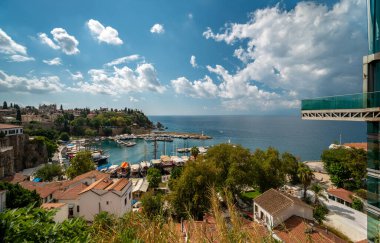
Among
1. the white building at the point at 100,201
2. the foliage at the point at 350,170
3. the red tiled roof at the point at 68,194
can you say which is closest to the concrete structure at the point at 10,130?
the red tiled roof at the point at 68,194

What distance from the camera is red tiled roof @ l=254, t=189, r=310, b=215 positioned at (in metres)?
14.5

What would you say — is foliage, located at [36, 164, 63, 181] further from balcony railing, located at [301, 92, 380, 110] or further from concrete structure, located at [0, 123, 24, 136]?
balcony railing, located at [301, 92, 380, 110]

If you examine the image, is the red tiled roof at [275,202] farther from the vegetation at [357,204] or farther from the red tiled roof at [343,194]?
the red tiled roof at [343,194]

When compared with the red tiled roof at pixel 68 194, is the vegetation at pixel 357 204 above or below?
below

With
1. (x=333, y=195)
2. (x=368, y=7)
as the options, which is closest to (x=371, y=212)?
(x=368, y=7)

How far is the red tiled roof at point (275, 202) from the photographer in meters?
14.5

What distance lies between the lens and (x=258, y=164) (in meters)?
21.7

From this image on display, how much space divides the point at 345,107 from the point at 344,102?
0.14 m

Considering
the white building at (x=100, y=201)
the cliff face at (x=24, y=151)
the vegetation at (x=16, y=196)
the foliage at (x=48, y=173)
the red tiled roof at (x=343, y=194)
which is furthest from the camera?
the cliff face at (x=24, y=151)

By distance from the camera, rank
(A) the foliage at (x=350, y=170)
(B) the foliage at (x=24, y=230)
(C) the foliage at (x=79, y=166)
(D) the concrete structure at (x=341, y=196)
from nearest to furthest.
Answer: (B) the foliage at (x=24, y=230) → (D) the concrete structure at (x=341, y=196) → (A) the foliage at (x=350, y=170) → (C) the foliage at (x=79, y=166)

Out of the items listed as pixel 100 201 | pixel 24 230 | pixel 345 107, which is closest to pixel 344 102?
pixel 345 107

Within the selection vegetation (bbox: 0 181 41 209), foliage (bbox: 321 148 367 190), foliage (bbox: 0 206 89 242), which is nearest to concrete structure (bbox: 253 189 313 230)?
foliage (bbox: 0 206 89 242)

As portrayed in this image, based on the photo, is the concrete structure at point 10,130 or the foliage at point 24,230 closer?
the foliage at point 24,230

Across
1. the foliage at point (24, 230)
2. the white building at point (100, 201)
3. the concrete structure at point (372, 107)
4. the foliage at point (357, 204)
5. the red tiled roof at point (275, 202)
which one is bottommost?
the foliage at point (357, 204)
